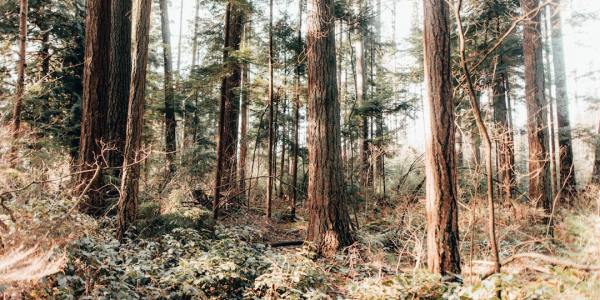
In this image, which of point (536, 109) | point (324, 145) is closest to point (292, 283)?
point (324, 145)

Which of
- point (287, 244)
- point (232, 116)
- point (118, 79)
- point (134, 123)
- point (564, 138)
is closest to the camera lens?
point (134, 123)

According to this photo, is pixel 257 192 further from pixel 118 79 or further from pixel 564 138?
pixel 564 138

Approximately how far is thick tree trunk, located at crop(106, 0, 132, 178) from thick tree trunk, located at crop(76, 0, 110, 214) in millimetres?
112

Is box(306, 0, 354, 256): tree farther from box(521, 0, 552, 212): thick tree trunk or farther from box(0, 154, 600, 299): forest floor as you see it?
box(521, 0, 552, 212): thick tree trunk

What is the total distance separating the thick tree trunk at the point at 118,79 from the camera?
24.8 ft

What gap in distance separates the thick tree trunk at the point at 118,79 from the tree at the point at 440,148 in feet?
19.8

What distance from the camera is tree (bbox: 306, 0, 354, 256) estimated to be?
21.4ft

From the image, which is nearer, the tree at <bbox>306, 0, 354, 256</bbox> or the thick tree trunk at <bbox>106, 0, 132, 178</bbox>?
the tree at <bbox>306, 0, 354, 256</bbox>

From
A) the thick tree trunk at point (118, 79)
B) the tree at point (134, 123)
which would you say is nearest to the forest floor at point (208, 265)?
the tree at point (134, 123)

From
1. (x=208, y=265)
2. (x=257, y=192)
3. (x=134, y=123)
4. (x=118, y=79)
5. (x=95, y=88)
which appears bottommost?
(x=208, y=265)

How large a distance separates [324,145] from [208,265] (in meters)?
3.02

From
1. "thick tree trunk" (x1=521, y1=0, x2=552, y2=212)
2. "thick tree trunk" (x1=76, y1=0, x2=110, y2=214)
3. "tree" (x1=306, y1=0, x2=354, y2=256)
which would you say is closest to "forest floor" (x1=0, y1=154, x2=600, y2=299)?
"tree" (x1=306, y1=0, x2=354, y2=256)

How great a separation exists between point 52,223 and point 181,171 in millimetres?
5410

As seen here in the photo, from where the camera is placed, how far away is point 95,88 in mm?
7406
